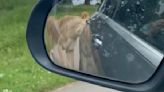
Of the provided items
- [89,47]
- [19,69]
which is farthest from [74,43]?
[19,69]

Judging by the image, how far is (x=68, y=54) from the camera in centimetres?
205

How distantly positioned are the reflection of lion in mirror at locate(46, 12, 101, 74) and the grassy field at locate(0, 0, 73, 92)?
4.57m

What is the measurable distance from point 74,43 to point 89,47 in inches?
3.3

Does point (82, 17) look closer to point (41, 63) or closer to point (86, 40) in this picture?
point (86, 40)

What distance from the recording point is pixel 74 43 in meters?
2.04

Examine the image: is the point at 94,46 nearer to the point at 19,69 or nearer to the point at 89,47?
the point at 89,47

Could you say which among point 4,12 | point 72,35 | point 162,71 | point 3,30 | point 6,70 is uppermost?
point 162,71

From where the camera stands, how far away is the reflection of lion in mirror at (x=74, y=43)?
197 cm

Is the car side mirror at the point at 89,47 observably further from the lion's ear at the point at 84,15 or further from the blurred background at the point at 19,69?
the blurred background at the point at 19,69

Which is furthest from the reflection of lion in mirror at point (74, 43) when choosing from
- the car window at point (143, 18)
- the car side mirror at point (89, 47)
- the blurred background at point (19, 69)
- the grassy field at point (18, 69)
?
the grassy field at point (18, 69)


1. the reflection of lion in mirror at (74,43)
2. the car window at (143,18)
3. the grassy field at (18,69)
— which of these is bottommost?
the grassy field at (18,69)

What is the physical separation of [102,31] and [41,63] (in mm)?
284

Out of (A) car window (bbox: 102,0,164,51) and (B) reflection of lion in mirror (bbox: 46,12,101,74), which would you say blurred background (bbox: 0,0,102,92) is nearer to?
(B) reflection of lion in mirror (bbox: 46,12,101,74)

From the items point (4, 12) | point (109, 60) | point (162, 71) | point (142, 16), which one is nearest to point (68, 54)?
point (109, 60)
